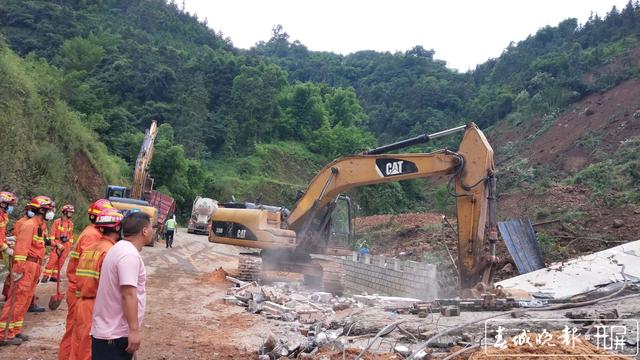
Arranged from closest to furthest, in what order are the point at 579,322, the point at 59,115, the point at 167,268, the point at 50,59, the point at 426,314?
the point at 579,322
the point at 426,314
the point at 167,268
the point at 59,115
the point at 50,59

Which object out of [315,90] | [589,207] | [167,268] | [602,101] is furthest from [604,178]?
[315,90]

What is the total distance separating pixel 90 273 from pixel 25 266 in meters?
2.96

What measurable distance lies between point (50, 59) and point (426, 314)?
47328mm

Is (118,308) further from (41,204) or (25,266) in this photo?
(41,204)

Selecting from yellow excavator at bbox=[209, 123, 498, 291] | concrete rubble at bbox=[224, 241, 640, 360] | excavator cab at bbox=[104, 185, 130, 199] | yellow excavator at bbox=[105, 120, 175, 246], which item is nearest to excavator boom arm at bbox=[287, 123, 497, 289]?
yellow excavator at bbox=[209, 123, 498, 291]

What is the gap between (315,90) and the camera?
54.4 meters

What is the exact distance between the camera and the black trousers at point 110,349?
365cm

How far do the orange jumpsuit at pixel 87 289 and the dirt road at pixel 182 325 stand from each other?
207cm

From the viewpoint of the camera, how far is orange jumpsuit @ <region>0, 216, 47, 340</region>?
6.42 meters

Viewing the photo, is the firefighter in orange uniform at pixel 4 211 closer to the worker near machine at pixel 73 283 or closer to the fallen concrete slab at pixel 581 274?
the worker near machine at pixel 73 283

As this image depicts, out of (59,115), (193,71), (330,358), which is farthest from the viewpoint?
(193,71)

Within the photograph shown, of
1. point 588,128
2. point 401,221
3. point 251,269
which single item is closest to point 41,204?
point 251,269

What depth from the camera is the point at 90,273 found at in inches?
170

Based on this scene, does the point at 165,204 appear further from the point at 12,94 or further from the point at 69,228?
the point at 69,228
